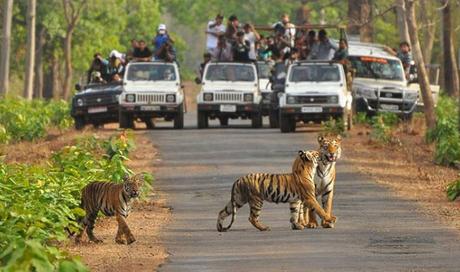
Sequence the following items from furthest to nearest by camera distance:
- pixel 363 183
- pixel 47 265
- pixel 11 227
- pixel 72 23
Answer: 1. pixel 72 23
2. pixel 363 183
3. pixel 11 227
4. pixel 47 265

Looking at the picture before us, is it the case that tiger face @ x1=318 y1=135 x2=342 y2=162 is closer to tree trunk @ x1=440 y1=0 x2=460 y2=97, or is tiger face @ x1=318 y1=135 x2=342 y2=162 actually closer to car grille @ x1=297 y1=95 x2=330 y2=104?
car grille @ x1=297 y1=95 x2=330 y2=104

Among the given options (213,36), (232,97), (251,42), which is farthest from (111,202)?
(213,36)

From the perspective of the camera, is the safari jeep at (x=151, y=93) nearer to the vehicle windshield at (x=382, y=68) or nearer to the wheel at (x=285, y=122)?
the wheel at (x=285, y=122)

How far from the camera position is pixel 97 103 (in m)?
44.3

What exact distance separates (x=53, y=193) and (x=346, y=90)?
23.8 metres

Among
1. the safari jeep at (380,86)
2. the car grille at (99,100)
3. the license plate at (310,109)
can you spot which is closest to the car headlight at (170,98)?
the car grille at (99,100)

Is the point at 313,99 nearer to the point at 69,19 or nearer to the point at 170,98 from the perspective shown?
the point at 170,98

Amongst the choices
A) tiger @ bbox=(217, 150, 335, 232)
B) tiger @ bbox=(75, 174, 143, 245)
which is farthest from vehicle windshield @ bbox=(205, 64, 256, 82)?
tiger @ bbox=(75, 174, 143, 245)

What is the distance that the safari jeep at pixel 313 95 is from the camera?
4028cm

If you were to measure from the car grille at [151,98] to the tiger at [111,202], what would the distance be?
2393cm

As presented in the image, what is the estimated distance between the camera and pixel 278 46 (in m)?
45.8

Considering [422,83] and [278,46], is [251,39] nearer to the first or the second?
[278,46]

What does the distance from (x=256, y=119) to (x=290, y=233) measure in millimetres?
24794

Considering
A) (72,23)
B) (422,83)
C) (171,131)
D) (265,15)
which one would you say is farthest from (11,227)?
(265,15)
